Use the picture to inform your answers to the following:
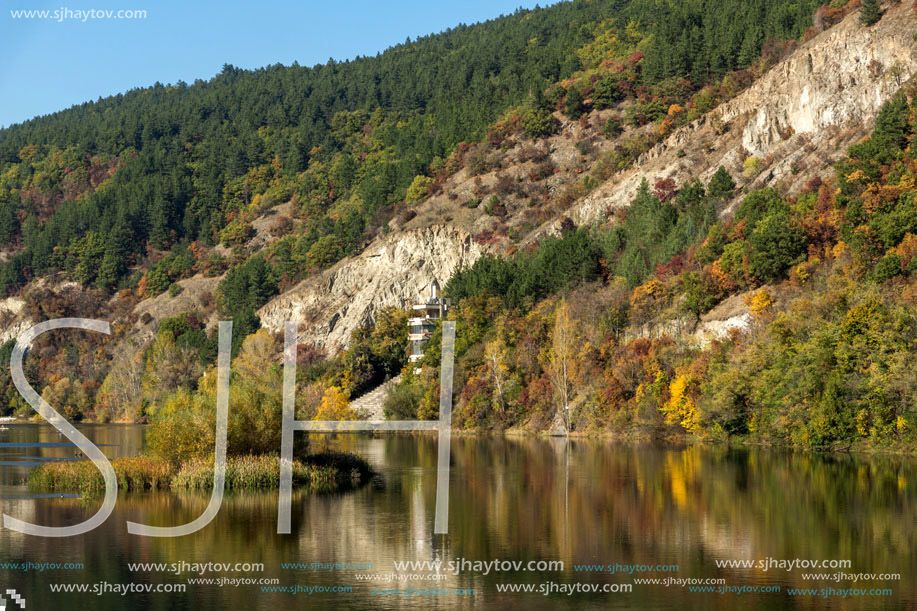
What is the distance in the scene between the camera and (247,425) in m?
45.3

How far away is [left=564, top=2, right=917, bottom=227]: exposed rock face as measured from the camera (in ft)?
358

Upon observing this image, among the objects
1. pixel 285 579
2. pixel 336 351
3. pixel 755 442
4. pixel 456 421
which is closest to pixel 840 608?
pixel 285 579

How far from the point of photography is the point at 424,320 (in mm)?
128000

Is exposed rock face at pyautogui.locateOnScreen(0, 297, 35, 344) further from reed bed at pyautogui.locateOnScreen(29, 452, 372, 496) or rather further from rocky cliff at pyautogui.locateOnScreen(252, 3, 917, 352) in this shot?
reed bed at pyautogui.locateOnScreen(29, 452, 372, 496)

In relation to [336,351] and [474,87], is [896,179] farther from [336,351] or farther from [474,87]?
[474,87]

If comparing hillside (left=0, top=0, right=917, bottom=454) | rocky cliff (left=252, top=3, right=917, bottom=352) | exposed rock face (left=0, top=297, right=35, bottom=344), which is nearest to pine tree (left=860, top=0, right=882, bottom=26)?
rocky cliff (left=252, top=3, right=917, bottom=352)

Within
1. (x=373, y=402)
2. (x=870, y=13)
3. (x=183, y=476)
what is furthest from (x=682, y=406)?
(x=870, y=13)

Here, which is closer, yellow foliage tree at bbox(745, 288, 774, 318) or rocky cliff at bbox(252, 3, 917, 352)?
yellow foliage tree at bbox(745, 288, 774, 318)

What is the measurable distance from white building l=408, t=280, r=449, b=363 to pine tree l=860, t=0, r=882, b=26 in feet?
195

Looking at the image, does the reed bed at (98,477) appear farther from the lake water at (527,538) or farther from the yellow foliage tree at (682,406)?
the yellow foliage tree at (682,406)

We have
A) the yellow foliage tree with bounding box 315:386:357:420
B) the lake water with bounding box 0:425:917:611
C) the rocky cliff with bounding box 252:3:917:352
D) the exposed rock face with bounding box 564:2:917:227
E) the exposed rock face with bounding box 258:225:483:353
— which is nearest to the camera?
the lake water with bounding box 0:425:917:611

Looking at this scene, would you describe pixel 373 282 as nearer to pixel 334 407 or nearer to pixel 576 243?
pixel 334 407

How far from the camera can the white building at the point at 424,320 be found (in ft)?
418

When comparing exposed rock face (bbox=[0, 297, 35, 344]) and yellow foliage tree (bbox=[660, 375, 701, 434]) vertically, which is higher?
exposed rock face (bbox=[0, 297, 35, 344])
